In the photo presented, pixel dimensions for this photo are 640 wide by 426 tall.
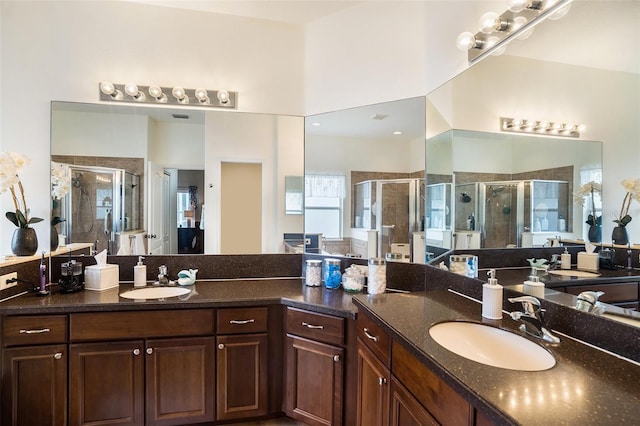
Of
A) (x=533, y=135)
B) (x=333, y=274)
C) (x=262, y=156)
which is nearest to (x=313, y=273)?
(x=333, y=274)

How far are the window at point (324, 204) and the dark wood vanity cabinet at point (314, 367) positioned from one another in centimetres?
73

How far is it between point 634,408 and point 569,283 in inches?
24.2

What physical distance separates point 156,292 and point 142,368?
489 millimetres

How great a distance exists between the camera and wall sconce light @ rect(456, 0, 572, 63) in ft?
4.56

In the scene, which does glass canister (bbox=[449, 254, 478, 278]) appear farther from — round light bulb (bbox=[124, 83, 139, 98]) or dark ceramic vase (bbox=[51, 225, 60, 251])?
dark ceramic vase (bbox=[51, 225, 60, 251])

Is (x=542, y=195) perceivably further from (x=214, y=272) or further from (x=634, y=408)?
(x=214, y=272)

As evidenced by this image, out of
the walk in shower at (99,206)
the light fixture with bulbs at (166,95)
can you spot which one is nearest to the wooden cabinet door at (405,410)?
the walk in shower at (99,206)

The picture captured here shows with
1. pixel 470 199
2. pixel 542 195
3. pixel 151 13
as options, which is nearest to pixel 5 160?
pixel 151 13

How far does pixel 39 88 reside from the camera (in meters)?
2.29

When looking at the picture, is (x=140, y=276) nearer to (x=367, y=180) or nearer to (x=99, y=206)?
(x=99, y=206)

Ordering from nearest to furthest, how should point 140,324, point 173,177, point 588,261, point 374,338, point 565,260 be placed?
point 588,261 < point 565,260 < point 374,338 < point 140,324 < point 173,177

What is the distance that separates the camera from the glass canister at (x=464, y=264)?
5.96ft

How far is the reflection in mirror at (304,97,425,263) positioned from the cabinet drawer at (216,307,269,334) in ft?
2.37

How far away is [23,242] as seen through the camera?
6.89ft
